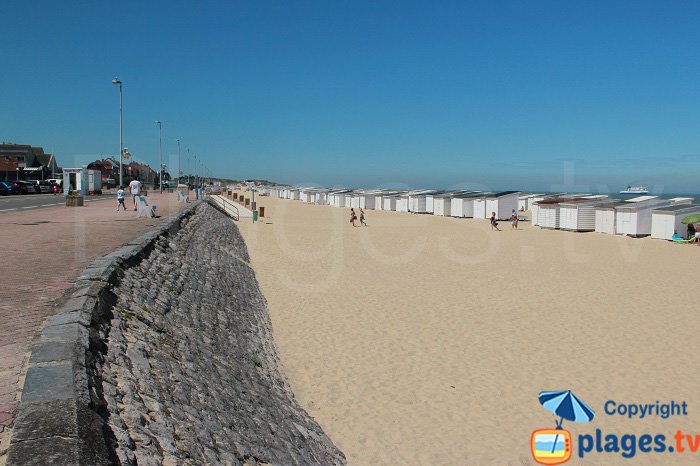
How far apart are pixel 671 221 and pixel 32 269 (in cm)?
3142

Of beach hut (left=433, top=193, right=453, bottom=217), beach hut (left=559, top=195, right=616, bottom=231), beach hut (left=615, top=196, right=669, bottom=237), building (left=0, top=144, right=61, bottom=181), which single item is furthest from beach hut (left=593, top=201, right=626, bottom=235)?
building (left=0, top=144, right=61, bottom=181)

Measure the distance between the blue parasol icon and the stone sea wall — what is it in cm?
309

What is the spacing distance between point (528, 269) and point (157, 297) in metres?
14.4

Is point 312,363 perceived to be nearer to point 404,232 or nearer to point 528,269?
point 528,269

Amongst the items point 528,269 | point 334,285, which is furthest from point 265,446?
point 528,269

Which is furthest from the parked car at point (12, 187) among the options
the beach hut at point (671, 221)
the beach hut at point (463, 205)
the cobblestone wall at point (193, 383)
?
the beach hut at point (671, 221)

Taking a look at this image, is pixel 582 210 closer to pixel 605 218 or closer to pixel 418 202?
pixel 605 218

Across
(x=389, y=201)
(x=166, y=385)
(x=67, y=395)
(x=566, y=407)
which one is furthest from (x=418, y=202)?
(x=67, y=395)

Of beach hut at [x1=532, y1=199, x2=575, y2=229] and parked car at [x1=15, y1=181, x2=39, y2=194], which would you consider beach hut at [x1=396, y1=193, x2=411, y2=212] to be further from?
parked car at [x1=15, y1=181, x2=39, y2=194]

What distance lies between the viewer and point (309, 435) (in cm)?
630

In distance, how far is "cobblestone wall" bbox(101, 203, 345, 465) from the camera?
4102 mm

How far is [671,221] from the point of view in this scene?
92.2 feet

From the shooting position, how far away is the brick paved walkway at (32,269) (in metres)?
3.97

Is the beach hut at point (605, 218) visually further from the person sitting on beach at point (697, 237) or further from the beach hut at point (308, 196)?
the beach hut at point (308, 196)
